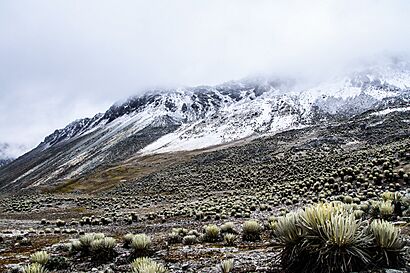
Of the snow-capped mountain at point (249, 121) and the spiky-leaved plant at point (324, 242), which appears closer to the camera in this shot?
the spiky-leaved plant at point (324, 242)

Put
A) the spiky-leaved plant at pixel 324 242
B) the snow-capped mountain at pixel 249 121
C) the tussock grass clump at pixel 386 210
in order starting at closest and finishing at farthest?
1. the spiky-leaved plant at pixel 324 242
2. the tussock grass clump at pixel 386 210
3. the snow-capped mountain at pixel 249 121

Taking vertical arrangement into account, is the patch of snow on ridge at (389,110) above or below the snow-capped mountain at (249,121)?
below

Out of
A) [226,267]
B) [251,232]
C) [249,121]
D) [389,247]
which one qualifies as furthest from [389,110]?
[389,247]

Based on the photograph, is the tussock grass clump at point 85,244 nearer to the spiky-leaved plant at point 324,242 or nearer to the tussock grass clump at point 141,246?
the tussock grass clump at point 141,246

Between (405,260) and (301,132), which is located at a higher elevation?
(405,260)

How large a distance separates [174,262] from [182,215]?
679 inches

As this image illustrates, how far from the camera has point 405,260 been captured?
6.66 metres

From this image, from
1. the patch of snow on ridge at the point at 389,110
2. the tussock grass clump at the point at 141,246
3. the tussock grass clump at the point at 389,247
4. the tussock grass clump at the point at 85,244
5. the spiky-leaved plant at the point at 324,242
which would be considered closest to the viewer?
the spiky-leaved plant at the point at 324,242

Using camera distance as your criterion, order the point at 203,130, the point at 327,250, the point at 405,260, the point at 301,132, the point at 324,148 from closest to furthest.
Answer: the point at 327,250 < the point at 405,260 < the point at 324,148 < the point at 301,132 < the point at 203,130

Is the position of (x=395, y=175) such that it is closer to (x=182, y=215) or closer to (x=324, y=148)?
(x=182, y=215)

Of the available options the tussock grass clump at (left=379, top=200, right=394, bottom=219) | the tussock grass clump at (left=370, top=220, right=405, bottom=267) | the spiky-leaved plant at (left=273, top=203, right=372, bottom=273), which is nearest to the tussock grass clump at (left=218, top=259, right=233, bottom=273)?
the spiky-leaved plant at (left=273, top=203, right=372, bottom=273)

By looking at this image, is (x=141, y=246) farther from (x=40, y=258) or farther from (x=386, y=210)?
(x=386, y=210)

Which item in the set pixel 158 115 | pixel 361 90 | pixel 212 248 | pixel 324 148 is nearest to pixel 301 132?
pixel 324 148

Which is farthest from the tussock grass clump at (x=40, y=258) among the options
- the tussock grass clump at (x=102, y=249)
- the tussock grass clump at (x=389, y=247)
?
the tussock grass clump at (x=389, y=247)
